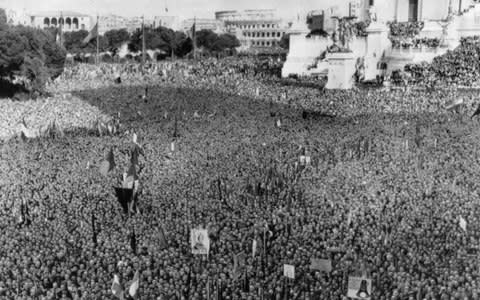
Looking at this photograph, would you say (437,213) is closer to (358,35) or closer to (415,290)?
(415,290)

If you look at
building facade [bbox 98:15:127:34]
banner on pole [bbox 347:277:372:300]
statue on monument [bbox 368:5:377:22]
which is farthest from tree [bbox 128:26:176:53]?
banner on pole [bbox 347:277:372:300]

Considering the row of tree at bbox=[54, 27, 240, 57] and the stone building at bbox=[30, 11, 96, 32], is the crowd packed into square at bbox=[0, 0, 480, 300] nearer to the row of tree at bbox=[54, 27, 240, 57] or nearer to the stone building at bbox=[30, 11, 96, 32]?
the row of tree at bbox=[54, 27, 240, 57]

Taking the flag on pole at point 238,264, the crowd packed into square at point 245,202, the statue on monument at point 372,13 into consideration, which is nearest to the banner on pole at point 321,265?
the crowd packed into square at point 245,202

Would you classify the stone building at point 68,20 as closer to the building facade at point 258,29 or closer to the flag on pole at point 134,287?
the building facade at point 258,29

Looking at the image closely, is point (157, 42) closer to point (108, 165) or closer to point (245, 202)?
point (108, 165)

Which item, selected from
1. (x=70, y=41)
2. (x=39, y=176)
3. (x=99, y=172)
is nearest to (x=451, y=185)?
(x=99, y=172)

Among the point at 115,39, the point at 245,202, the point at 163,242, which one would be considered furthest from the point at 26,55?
the point at 115,39

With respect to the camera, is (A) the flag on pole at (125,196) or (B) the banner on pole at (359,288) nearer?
(B) the banner on pole at (359,288)
